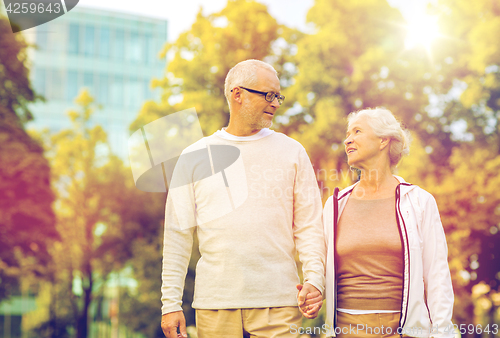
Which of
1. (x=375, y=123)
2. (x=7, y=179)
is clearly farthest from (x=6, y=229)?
(x=375, y=123)

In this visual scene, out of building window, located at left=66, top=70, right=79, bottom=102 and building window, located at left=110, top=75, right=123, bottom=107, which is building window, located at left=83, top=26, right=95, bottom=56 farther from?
building window, located at left=110, top=75, right=123, bottom=107

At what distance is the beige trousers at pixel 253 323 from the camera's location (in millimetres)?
3475

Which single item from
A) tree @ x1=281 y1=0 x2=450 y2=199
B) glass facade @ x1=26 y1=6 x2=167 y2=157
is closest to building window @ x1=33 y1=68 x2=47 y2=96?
glass facade @ x1=26 y1=6 x2=167 y2=157

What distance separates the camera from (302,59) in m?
15.5

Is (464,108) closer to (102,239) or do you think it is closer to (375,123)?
(375,123)

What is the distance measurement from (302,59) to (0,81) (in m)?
8.65

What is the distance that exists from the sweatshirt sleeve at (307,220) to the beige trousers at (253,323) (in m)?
0.32

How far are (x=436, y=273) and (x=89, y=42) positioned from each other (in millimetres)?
43960

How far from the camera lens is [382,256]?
11.9ft

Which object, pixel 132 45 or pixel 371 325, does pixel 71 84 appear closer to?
pixel 132 45

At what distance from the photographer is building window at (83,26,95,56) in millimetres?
44094

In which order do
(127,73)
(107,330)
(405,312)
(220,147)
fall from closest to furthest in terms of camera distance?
(405,312), (220,147), (107,330), (127,73)

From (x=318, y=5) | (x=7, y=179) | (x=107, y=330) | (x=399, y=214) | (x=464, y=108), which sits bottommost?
(x=107, y=330)

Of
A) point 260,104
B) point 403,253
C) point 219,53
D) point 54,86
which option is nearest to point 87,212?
point 219,53
